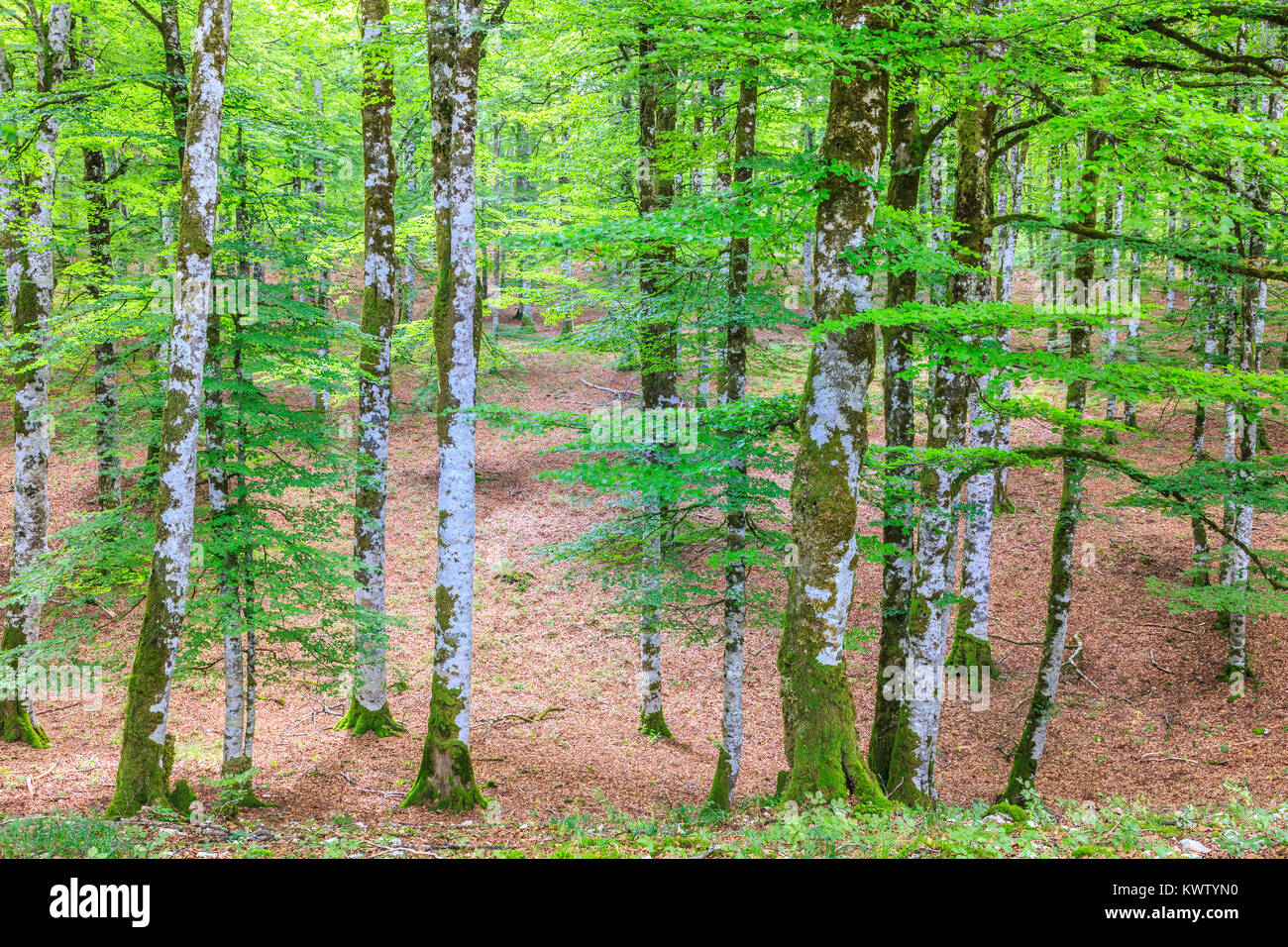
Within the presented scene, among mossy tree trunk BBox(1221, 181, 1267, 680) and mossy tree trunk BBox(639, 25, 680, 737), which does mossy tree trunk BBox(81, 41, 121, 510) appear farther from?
mossy tree trunk BBox(1221, 181, 1267, 680)

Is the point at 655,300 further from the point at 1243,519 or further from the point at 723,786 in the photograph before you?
the point at 1243,519

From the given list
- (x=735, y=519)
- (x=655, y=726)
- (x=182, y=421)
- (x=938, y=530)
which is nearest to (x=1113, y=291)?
(x=938, y=530)

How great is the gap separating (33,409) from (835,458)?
11.3 meters

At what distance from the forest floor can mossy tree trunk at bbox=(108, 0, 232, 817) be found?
1.19m

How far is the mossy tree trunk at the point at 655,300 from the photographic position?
10523mm

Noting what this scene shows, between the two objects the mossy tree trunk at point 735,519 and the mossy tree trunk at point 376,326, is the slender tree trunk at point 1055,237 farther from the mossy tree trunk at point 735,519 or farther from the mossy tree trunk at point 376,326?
the mossy tree trunk at point 376,326

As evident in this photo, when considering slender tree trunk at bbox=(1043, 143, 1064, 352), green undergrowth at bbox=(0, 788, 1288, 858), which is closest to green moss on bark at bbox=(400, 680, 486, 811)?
green undergrowth at bbox=(0, 788, 1288, 858)

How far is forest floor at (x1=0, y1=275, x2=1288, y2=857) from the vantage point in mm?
6094
